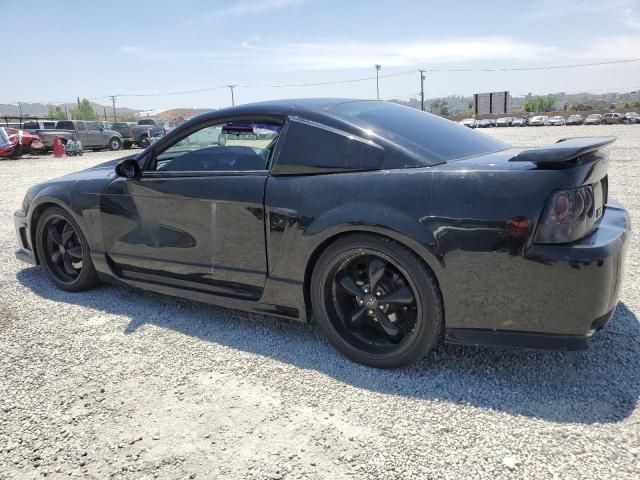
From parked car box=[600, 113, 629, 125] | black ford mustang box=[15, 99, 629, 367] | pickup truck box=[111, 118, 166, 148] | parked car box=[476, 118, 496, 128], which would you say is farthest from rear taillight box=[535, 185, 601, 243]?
parked car box=[476, 118, 496, 128]

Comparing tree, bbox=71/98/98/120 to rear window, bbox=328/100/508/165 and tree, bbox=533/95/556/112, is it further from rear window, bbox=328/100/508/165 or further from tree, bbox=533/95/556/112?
rear window, bbox=328/100/508/165

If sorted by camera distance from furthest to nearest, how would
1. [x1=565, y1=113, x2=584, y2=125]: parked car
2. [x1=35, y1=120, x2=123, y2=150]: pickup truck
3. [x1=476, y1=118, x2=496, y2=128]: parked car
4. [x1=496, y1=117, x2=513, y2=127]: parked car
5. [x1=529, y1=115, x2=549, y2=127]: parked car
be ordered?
[x1=496, y1=117, x2=513, y2=127]: parked car → [x1=476, y1=118, x2=496, y2=128]: parked car → [x1=529, y1=115, x2=549, y2=127]: parked car → [x1=565, y1=113, x2=584, y2=125]: parked car → [x1=35, y1=120, x2=123, y2=150]: pickup truck

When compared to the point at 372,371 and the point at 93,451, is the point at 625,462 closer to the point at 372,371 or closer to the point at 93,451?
the point at 372,371

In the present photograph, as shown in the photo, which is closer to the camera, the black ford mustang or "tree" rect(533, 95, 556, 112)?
the black ford mustang

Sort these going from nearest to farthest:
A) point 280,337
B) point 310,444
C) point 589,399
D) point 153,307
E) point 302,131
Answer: point 310,444 < point 589,399 < point 302,131 < point 280,337 < point 153,307

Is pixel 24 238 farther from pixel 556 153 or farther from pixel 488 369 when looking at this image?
pixel 556 153

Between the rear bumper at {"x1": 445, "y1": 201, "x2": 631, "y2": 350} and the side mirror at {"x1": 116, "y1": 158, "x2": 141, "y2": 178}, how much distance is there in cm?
240

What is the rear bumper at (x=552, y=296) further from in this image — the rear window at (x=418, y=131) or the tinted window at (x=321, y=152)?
the tinted window at (x=321, y=152)

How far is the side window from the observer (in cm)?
313

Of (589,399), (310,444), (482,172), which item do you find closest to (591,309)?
(589,399)

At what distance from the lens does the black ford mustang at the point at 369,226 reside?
229 centimetres

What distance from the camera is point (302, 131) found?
294 centimetres

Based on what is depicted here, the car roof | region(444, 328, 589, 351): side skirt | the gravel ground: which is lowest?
the gravel ground

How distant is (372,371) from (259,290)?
859 millimetres
